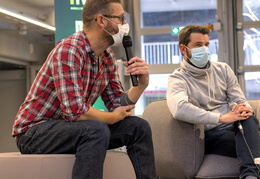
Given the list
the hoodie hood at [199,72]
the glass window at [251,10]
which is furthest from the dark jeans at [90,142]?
the glass window at [251,10]

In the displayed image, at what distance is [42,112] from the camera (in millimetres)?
1979

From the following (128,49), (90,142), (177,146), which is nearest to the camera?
(90,142)

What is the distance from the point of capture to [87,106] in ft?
6.24

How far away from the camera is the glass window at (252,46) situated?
5773 mm

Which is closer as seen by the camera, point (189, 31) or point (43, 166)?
point (43, 166)

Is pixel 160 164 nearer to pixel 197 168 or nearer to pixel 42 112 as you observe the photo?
pixel 197 168

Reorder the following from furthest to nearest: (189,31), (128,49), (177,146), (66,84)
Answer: (189,31), (177,146), (128,49), (66,84)

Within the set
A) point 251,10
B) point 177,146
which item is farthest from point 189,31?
point 251,10

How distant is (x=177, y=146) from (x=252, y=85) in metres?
3.40

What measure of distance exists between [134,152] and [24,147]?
46 cm

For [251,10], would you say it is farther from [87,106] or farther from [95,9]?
[87,106]

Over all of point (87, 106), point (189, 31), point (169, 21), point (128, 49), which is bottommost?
point (87, 106)

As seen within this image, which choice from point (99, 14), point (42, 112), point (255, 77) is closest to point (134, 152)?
point (42, 112)

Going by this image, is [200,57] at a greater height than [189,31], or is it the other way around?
[189,31]
